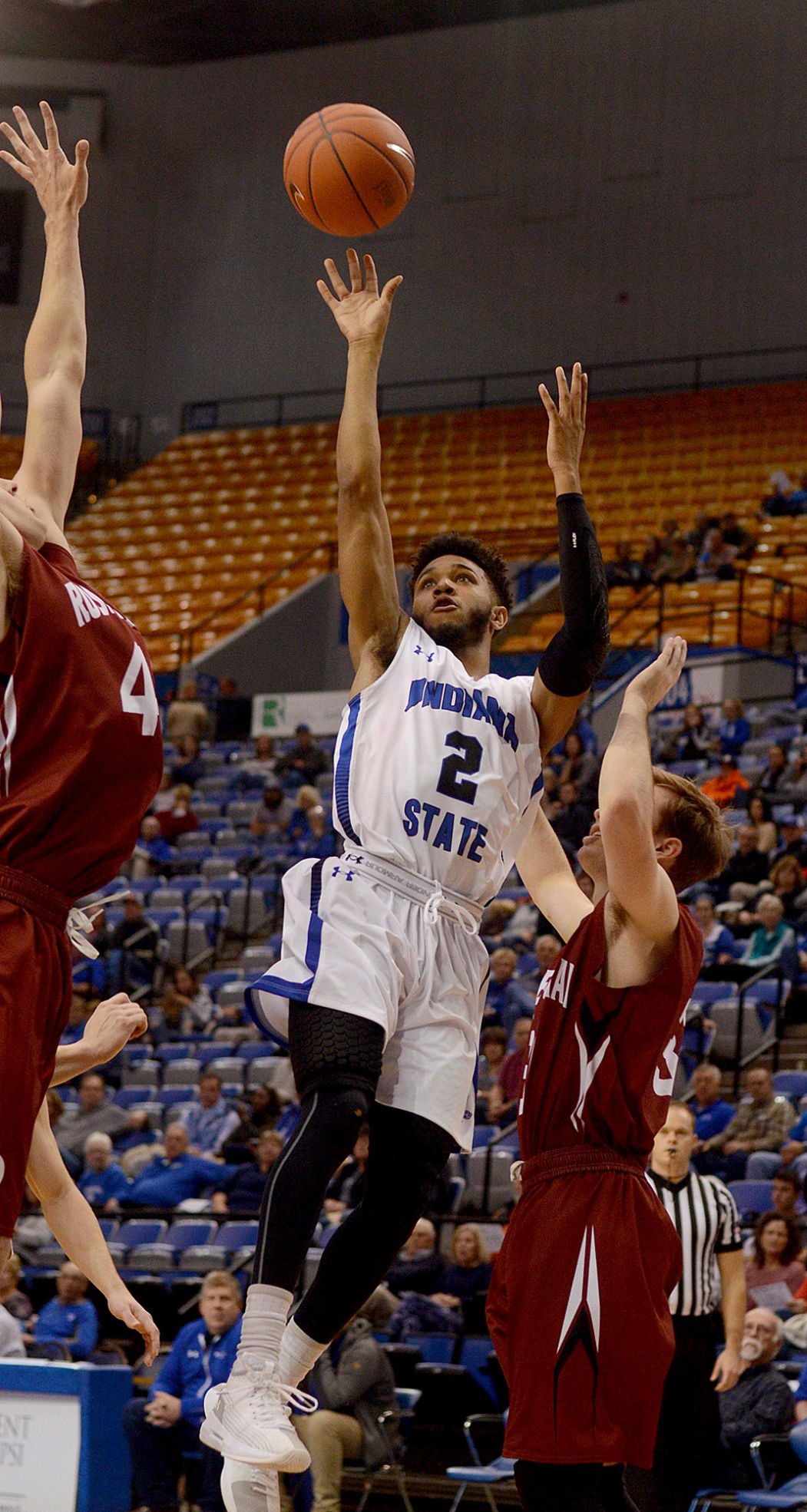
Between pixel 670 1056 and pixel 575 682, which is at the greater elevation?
pixel 575 682

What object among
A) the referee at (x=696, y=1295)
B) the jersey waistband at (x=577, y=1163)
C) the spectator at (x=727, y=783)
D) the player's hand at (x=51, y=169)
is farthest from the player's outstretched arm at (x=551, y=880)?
the spectator at (x=727, y=783)

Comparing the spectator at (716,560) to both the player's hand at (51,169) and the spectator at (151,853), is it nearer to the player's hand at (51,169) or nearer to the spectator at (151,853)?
the spectator at (151,853)

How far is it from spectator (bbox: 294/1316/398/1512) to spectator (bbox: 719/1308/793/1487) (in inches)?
73.9

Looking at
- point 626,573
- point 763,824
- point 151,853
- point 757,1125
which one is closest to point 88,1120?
point 151,853

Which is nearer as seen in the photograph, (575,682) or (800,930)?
(575,682)

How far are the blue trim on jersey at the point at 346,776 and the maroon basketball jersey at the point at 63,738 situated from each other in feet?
3.01

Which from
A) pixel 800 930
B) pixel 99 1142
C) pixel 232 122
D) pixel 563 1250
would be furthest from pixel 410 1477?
pixel 232 122

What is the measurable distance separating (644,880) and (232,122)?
26.1m

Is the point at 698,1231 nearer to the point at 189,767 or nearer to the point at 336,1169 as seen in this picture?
the point at 336,1169

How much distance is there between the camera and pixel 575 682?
4613 millimetres

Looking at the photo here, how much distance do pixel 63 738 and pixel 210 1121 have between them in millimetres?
10645

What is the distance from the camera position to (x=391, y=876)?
436cm

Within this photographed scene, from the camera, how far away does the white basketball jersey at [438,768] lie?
4391mm

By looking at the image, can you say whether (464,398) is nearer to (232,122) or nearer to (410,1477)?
(232,122)
